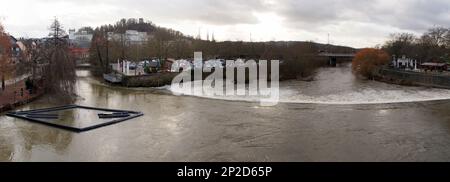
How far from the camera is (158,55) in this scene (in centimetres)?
5191

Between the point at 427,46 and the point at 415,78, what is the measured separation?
20106mm

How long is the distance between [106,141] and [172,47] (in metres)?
42.8

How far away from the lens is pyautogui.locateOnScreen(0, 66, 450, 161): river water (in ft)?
42.2

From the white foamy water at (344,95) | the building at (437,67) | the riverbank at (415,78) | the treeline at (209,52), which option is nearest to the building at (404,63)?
the building at (437,67)

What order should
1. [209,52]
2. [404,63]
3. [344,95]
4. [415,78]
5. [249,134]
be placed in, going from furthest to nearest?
[209,52], [404,63], [415,78], [344,95], [249,134]

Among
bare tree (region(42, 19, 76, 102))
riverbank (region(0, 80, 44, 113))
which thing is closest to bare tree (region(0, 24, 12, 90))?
riverbank (region(0, 80, 44, 113))

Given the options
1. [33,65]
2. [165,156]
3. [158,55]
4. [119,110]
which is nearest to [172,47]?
[158,55]

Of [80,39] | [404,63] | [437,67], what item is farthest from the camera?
[80,39]

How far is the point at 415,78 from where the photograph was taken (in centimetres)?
3916

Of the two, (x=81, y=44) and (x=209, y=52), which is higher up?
(x=81, y=44)

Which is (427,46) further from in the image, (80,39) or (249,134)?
(80,39)

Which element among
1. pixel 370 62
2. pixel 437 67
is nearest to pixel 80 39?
pixel 370 62
